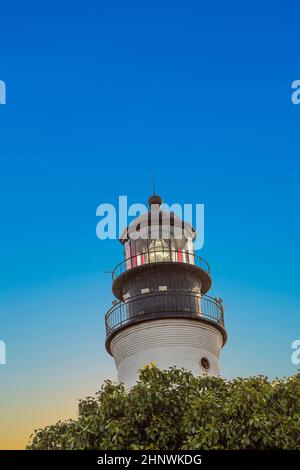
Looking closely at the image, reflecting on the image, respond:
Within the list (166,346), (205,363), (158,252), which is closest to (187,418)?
(166,346)

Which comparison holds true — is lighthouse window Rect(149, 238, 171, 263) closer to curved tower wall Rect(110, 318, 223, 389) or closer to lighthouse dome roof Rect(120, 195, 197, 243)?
lighthouse dome roof Rect(120, 195, 197, 243)

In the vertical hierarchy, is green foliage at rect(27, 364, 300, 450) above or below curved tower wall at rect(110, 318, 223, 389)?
below

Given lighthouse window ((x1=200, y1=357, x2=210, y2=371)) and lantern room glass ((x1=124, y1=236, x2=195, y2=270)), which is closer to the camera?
lighthouse window ((x1=200, y1=357, x2=210, y2=371))

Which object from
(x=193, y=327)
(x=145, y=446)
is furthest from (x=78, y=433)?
(x=193, y=327)

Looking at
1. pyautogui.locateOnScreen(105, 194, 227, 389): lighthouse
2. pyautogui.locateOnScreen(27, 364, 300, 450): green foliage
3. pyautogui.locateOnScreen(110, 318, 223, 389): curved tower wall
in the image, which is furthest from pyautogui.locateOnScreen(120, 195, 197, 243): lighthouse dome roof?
pyautogui.locateOnScreen(27, 364, 300, 450): green foliage

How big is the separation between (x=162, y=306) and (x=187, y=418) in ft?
30.1

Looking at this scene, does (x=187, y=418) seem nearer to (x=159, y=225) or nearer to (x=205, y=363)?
(x=205, y=363)

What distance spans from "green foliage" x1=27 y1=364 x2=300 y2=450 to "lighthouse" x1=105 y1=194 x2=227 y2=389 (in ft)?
19.6

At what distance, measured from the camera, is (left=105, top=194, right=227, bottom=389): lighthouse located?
89.4 feet

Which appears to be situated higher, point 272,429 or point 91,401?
point 91,401

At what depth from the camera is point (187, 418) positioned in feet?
62.1

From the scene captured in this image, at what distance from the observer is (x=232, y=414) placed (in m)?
18.2
